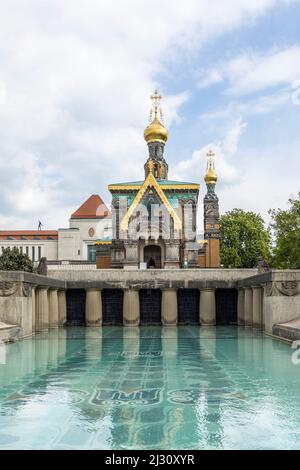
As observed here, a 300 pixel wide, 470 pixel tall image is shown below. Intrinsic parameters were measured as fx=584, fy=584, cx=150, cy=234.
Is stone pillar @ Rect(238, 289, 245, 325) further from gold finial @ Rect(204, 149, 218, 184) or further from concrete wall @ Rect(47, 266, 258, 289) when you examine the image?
gold finial @ Rect(204, 149, 218, 184)

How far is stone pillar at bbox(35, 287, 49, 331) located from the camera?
32.4 metres

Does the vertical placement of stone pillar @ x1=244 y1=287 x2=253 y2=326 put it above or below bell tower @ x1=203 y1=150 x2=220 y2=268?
below

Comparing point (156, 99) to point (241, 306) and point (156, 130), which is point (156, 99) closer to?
point (156, 130)

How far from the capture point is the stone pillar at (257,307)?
1272 inches

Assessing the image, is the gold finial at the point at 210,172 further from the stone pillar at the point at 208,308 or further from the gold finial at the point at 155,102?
the stone pillar at the point at 208,308

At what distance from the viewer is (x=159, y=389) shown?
14.5 meters

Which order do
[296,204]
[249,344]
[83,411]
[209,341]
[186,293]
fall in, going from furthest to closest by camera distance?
[296,204], [186,293], [209,341], [249,344], [83,411]

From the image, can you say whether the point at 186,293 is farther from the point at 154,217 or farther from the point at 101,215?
the point at 101,215

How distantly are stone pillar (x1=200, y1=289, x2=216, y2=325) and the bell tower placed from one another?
106 feet

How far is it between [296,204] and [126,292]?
998 inches

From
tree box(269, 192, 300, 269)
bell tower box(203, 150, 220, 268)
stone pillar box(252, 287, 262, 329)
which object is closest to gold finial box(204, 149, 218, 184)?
bell tower box(203, 150, 220, 268)

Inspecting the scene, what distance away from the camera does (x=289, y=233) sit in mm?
58000

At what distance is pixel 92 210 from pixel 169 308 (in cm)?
5885
